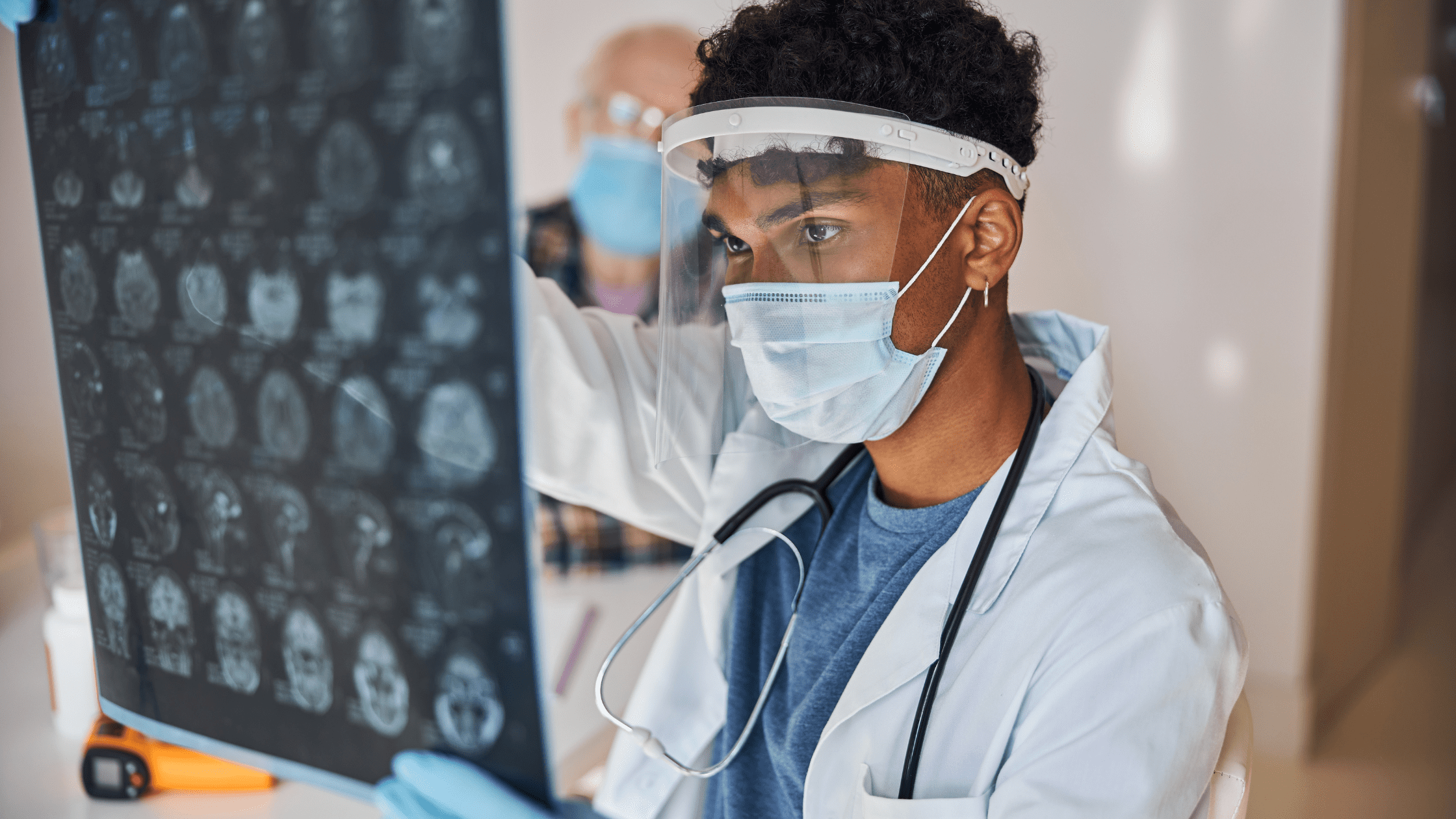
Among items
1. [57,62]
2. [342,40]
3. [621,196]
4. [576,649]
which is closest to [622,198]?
[621,196]

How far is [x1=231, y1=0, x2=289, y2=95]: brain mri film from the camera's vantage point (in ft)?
1.57

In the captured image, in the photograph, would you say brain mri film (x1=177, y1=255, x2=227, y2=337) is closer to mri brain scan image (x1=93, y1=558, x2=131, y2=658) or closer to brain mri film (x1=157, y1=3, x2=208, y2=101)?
brain mri film (x1=157, y1=3, x2=208, y2=101)

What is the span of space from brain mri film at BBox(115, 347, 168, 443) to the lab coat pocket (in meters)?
0.60

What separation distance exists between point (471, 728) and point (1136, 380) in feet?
5.92

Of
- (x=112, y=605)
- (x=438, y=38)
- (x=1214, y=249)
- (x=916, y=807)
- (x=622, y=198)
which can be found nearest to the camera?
(x=438, y=38)

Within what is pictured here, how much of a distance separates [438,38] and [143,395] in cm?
32

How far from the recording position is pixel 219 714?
60 centimetres

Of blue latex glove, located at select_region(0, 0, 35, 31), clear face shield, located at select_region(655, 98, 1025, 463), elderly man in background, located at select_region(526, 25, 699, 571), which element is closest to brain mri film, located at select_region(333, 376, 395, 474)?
blue latex glove, located at select_region(0, 0, 35, 31)

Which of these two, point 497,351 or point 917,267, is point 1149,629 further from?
point 497,351

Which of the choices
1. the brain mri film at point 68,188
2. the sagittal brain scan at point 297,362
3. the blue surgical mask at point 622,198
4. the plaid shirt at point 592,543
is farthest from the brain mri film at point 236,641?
the blue surgical mask at point 622,198

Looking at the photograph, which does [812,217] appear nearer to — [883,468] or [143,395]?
[883,468]

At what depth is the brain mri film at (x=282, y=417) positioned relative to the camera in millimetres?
508

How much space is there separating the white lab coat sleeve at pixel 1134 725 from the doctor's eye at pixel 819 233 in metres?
→ 0.42

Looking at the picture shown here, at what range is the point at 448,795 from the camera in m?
0.50
